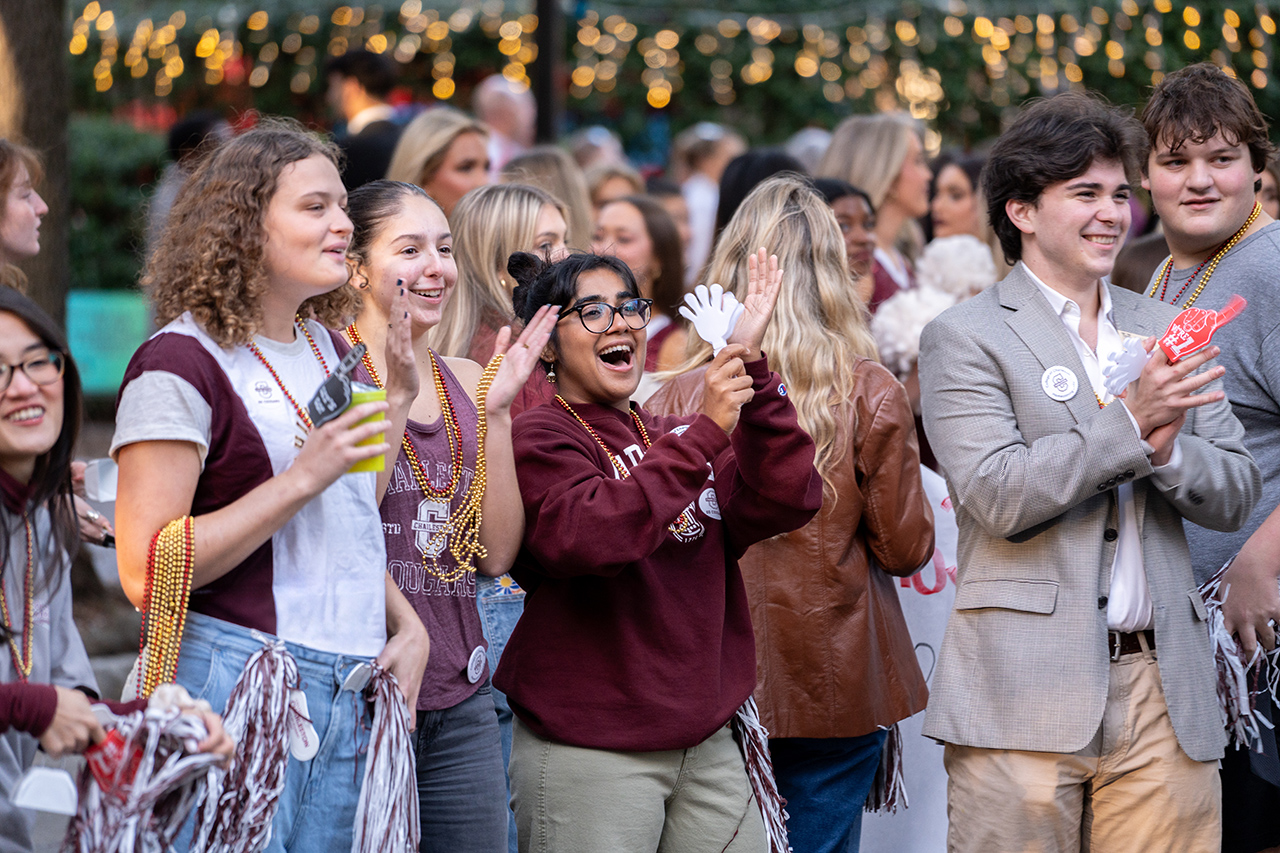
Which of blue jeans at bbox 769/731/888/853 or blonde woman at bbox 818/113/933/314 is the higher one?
blonde woman at bbox 818/113/933/314

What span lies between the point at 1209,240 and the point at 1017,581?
4.12ft

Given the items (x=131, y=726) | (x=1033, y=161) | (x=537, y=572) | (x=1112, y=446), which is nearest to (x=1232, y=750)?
(x=1112, y=446)

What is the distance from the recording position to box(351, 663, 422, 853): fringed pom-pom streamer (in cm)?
266

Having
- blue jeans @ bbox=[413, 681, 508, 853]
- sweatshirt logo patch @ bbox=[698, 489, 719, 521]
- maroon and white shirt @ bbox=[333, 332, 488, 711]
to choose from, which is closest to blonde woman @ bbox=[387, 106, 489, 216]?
maroon and white shirt @ bbox=[333, 332, 488, 711]

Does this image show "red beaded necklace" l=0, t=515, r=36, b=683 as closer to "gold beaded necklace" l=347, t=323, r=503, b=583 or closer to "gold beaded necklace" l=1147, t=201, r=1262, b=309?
"gold beaded necklace" l=347, t=323, r=503, b=583

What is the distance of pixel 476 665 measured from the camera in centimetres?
309

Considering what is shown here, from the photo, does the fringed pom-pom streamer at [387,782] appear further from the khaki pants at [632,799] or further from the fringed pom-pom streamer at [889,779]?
the fringed pom-pom streamer at [889,779]

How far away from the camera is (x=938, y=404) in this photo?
3324mm

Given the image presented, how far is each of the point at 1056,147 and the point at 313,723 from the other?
85.2 inches

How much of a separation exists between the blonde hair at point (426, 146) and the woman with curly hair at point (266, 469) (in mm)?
2852

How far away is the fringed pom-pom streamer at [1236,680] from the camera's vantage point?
3420 mm

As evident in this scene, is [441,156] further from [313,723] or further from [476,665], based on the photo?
[313,723]

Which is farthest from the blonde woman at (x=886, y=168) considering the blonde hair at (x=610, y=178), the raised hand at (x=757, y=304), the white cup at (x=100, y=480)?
the white cup at (x=100, y=480)

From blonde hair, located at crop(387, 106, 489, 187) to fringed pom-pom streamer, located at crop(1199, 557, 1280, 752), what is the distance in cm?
354
